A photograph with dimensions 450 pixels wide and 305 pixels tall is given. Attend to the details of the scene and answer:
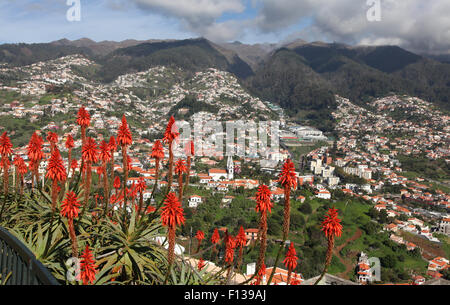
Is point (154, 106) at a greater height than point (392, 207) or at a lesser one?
greater

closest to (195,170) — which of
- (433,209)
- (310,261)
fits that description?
(310,261)

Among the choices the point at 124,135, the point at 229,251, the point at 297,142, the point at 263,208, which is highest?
the point at 124,135

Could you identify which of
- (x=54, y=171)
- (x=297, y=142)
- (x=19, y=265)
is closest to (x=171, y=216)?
(x=19, y=265)

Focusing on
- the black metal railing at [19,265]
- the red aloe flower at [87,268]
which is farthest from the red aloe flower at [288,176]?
the black metal railing at [19,265]

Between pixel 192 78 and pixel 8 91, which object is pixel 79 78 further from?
pixel 8 91

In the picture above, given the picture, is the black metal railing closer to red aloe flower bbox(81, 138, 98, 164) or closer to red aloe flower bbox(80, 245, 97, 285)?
red aloe flower bbox(80, 245, 97, 285)

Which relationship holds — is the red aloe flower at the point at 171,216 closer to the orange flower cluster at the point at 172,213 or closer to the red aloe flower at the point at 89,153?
the orange flower cluster at the point at 172,213

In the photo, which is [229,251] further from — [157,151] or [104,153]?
[104,153]
